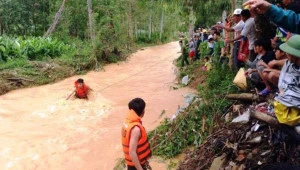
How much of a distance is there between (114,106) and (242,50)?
5.23 meters

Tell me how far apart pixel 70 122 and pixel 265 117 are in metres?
6.39

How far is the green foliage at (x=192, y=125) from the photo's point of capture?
226 inches

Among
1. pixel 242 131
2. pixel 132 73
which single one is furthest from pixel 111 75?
pixel 242 131

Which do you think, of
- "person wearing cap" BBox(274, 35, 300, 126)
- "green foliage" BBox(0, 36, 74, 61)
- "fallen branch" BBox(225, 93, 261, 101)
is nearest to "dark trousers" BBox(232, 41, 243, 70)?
"fallen branch" BBox(225, 93, 261, 101)

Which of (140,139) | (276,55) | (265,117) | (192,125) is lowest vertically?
(192,125)

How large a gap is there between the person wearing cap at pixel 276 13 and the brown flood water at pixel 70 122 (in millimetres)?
3625

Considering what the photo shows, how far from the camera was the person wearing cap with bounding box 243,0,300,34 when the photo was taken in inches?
98.1

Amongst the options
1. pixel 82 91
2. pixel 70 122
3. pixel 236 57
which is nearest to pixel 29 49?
pixel 82 91

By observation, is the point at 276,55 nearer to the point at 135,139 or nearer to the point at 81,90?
the point at 135,139

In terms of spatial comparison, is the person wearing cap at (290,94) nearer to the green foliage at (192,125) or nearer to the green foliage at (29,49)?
the green foliage at (192,125)

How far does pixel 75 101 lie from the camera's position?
409 inches

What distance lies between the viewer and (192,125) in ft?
19.7

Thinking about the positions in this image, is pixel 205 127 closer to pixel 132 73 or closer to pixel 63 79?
pixel 63 79

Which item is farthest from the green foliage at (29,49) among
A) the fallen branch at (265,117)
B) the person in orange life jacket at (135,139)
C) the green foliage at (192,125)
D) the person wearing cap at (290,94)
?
the person wearing cap at (290,94)
